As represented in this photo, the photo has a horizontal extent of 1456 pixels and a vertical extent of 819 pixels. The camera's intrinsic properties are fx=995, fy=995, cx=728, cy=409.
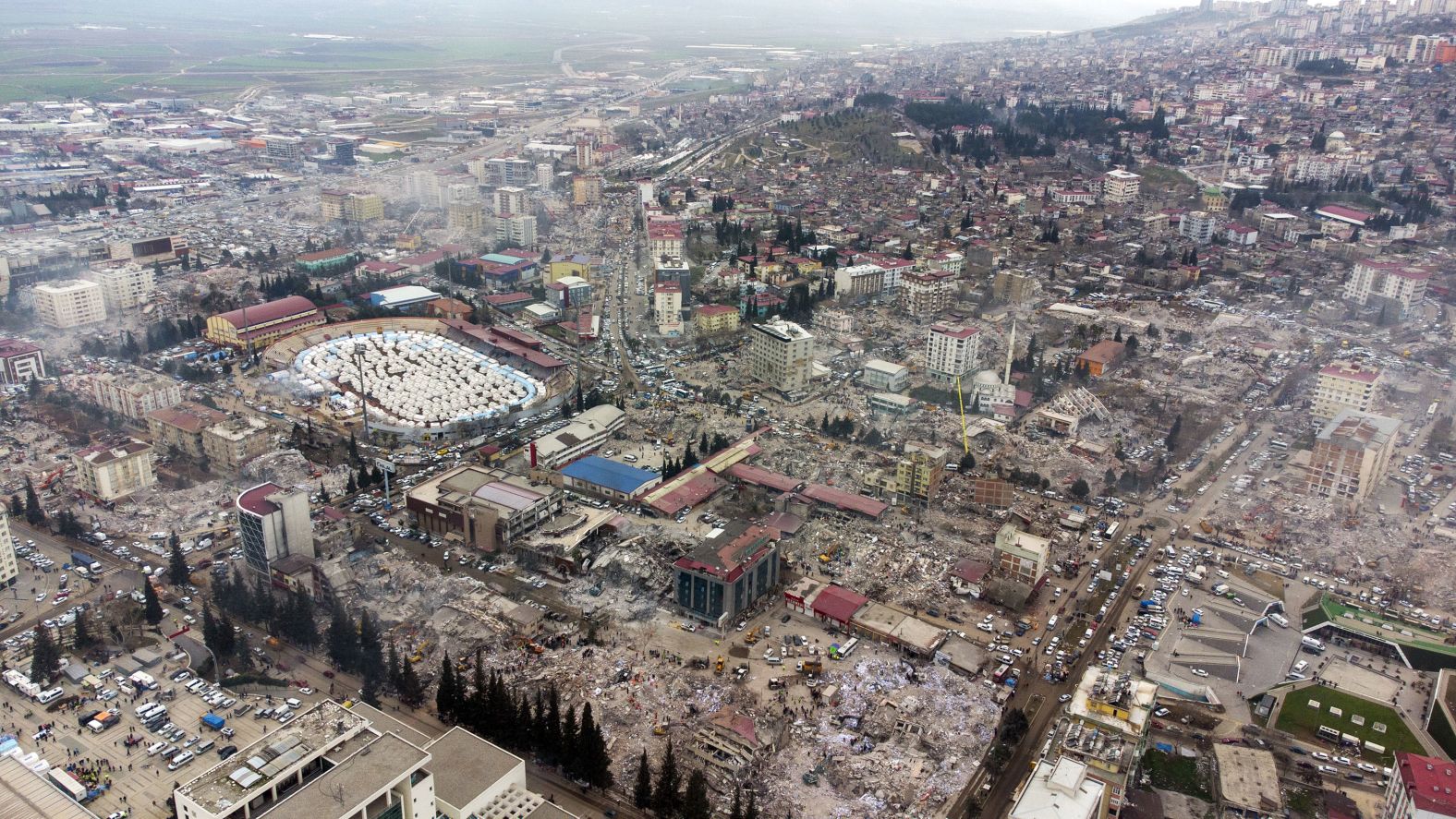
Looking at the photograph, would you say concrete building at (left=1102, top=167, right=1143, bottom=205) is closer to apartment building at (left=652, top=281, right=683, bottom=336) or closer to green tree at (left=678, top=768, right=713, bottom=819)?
apartment building at (left=652, top=281, right=683, bottom=336)

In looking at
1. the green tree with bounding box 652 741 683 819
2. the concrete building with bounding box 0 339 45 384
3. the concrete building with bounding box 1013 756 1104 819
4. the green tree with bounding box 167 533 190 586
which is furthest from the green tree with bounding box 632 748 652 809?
the concrete building with bounding box 0 339 45 384

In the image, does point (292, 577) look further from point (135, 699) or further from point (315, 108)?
point (315, 108)

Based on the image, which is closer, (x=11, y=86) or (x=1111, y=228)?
(x=1111, y=228)

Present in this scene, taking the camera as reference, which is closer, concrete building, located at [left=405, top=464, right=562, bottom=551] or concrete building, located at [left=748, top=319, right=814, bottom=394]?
concrete building, located at [left=405, top=464, right=562, bottom=551]

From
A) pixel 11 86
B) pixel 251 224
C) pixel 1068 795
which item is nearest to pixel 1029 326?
pixel 1068 795

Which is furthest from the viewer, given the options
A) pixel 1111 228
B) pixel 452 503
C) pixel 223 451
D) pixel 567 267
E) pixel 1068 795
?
pixel 1111 228
